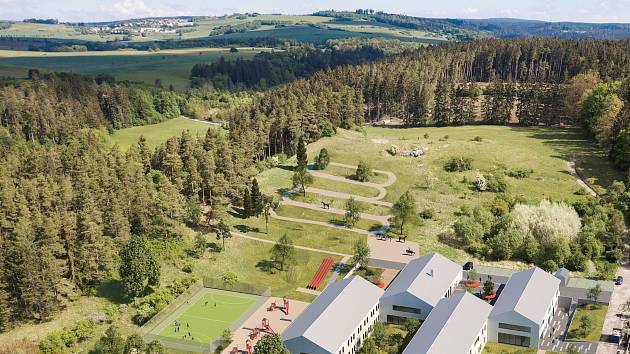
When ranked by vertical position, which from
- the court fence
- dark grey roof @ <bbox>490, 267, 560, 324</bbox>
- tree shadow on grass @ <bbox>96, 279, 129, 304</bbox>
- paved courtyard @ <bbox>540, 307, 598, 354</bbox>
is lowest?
the court fence

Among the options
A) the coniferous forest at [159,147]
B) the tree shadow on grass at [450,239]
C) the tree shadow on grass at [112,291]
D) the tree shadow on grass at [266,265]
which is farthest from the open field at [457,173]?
the tree shadow on grass at [112,291]

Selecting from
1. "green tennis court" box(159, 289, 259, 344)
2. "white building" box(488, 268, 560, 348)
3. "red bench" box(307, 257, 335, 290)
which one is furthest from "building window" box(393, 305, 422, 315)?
"green tennis court" box(159, 289, 259, 344)

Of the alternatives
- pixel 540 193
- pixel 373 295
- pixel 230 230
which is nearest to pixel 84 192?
pixel 230 230

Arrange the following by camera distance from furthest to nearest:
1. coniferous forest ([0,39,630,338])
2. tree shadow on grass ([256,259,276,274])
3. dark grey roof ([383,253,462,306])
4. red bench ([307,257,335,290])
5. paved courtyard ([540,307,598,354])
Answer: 1. tree shadow on grass ([256,259,276,274])
2. red bench ([307,257,335,290])
3. coniferous forest ([0,39,630,338])
4. dark grey roof ([383,253,462,306])
5. paved courtyard ([540,307,598,354])

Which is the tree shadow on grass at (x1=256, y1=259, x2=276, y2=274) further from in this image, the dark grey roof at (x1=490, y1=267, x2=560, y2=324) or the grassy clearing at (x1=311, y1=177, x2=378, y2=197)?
the dark grey roof at (x1=490, y1=267, x2=560, y2=324)

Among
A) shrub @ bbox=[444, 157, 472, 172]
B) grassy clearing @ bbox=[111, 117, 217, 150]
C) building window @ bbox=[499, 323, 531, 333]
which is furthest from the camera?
grassy clearing @ bbox=[111, 117, 217, 150]

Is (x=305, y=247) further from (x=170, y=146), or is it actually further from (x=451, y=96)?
(x=451, y=96)

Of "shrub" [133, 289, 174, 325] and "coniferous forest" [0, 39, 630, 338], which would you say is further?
"coniferous forest" [0, 39, 630, 338]

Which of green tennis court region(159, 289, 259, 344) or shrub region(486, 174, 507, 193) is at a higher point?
shrub region(486, 174, 507, 193)
